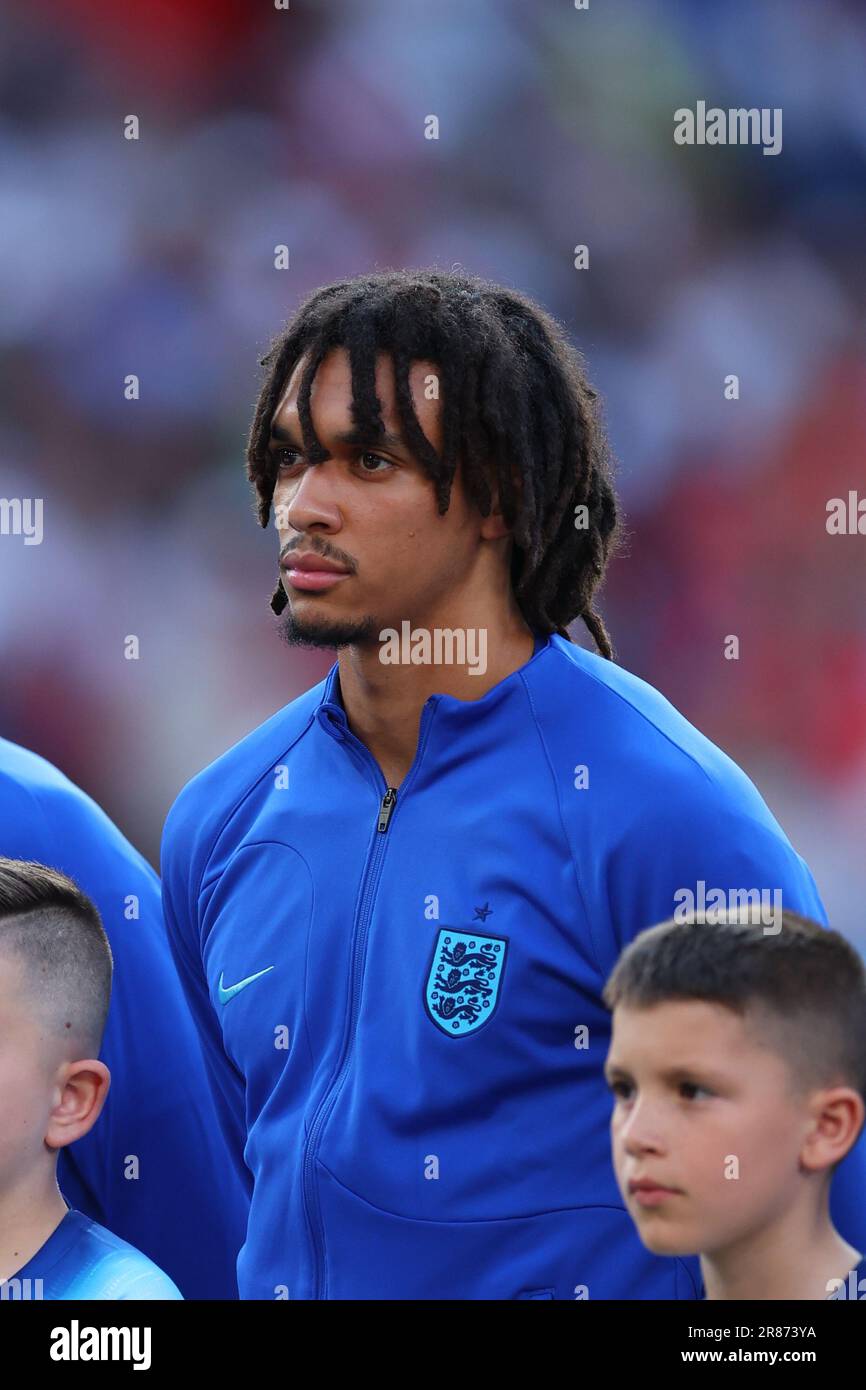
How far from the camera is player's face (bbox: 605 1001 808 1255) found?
4.32 feet

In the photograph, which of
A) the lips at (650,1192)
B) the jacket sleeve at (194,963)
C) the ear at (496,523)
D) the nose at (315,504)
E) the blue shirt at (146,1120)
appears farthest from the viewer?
the blue shirt at (146,1120)

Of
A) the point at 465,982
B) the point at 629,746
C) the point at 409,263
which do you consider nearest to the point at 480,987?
the point at 465,982

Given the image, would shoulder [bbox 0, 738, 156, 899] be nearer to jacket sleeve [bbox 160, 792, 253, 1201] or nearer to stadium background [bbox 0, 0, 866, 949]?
jacket sleeve [bbox 160, 792, 253, 1201]

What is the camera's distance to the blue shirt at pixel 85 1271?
5.68 feet

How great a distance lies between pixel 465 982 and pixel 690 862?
0.74 ft

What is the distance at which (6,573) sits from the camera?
3.94 metres

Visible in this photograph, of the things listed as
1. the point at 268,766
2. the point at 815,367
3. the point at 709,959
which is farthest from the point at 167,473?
the point at 709,959

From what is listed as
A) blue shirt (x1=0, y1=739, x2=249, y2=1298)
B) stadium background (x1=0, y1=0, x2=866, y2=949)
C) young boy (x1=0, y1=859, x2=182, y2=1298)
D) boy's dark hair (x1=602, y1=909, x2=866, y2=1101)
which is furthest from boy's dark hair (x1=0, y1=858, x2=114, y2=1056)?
stadium background (x1=0, y1=0, x2=866, y2=949)

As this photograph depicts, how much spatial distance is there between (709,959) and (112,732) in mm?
2673

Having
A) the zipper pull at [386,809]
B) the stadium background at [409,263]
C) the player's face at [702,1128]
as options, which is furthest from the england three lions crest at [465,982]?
the stadium background at [409,263]

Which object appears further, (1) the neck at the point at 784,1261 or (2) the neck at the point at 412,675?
(2) the neck at the point at 412,675

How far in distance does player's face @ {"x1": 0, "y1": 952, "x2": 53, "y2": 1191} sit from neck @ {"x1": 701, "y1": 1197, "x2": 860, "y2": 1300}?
0.69m

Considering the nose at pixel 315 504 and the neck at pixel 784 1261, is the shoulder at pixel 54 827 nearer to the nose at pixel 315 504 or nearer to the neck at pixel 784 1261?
the nose at pixel 315 504

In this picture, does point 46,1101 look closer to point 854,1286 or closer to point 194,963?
point 194,963
